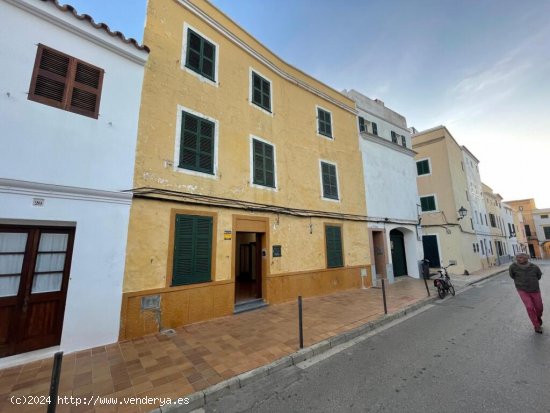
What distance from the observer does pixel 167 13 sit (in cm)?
721

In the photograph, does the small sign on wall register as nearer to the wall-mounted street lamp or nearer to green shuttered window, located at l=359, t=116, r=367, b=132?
green shuttered window, located at l=359, t=116, r=367, b=132

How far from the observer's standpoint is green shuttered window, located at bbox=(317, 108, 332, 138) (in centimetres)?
1171

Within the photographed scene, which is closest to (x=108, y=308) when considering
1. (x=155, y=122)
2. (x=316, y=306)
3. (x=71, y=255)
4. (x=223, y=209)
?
A: (x=71, y=255)

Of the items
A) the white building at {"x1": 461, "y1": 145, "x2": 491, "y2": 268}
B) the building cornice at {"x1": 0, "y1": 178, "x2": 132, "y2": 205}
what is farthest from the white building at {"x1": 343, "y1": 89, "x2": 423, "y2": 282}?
the building cornice at {"x1": 0, "y1": 178, "x2": 132, "y2": 205}

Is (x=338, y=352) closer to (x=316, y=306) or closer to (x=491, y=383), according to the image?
(x=491, y=383)

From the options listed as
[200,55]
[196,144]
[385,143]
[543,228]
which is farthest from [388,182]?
[543,228]

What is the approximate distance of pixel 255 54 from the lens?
31.2 feet

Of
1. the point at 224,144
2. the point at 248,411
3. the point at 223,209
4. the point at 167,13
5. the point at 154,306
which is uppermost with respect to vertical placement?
the point at 167,13

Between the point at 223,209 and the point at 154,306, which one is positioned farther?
the point at 223,209

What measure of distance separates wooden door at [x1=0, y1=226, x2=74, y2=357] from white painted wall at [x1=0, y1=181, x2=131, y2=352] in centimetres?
30

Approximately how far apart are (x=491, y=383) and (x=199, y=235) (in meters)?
6.59

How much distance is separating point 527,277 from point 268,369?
257 inches

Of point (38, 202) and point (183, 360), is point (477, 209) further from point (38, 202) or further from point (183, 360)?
point (38, 202)

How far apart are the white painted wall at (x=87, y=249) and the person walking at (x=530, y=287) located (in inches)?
375
